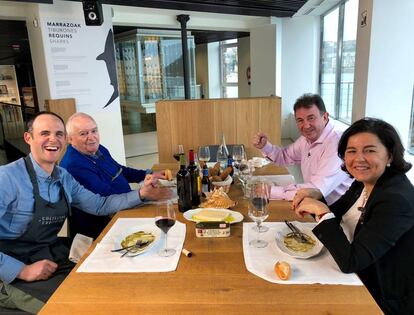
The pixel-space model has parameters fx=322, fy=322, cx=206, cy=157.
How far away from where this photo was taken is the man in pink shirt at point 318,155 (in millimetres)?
1936

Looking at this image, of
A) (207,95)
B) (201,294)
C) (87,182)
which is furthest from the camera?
(207,95)

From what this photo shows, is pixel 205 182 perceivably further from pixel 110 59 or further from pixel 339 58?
pixel 339 58

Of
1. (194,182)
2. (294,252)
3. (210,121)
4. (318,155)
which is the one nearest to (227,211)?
(194,182)

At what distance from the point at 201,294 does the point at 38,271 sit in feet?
2.95

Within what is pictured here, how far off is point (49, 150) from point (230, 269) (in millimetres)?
1133

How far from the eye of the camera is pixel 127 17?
532cm

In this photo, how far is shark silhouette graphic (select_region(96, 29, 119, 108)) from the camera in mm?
4820

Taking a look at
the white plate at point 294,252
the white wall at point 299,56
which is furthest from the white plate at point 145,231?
the white wall at point 299,56

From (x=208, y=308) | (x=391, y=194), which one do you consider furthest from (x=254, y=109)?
(x=208, y=308)

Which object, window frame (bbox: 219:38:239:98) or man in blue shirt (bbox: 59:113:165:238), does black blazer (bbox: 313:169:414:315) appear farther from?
window frame (bbox: 219:38:239:98)

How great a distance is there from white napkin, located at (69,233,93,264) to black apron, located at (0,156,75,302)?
0.07 m

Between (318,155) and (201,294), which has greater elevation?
(318,155)

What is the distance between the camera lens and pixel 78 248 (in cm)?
166

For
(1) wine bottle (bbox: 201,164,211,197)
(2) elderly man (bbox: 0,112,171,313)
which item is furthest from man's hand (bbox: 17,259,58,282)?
(1) wine bottle (bbox: 201,164,211,197)
